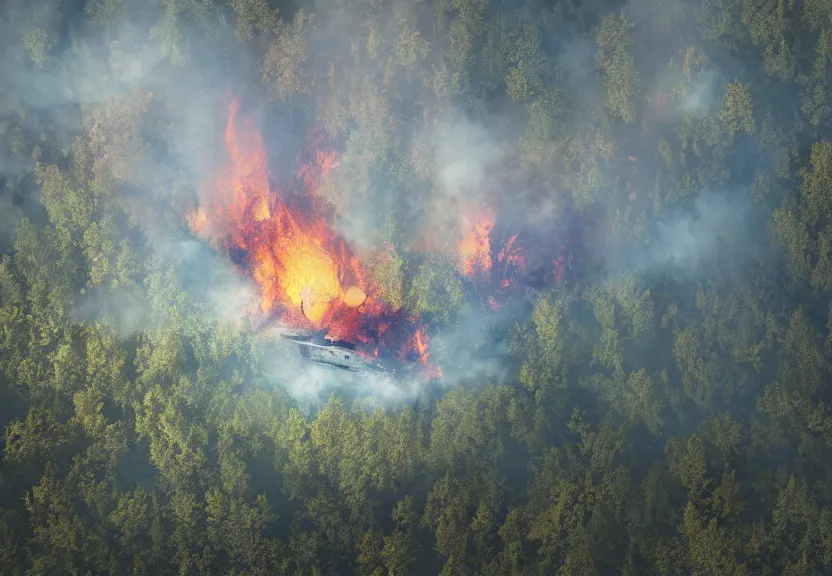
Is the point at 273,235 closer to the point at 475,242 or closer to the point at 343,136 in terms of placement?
the point at 343,136

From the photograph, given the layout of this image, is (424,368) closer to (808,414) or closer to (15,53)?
(808,414)

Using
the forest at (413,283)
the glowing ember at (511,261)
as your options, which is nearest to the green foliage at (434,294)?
the forest at (413,283)

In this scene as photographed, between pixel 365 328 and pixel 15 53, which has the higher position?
pixel 15 53

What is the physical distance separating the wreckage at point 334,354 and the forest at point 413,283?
0.48 meters

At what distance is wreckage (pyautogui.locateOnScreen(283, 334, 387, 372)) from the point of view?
5384 centimetres

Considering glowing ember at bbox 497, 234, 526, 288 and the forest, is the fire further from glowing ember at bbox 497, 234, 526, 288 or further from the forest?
glowing ember at bbox 497, 234, 526, 288

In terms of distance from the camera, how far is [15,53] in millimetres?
54719

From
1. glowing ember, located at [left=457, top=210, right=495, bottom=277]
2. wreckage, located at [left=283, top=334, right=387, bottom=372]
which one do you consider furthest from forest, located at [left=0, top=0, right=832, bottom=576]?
wreckage, located at [left=283, top=334, right=387, bottom=372]

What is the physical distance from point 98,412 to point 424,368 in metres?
16.3

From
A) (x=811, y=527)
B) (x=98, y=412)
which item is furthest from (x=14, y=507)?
(x=811, y=527)

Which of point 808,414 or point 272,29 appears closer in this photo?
point 808,414

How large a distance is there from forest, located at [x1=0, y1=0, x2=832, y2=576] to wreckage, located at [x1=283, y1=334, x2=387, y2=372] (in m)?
0.48

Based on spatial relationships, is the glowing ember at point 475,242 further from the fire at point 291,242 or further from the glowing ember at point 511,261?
the fire at point 291,242

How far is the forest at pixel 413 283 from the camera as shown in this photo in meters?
50.9
